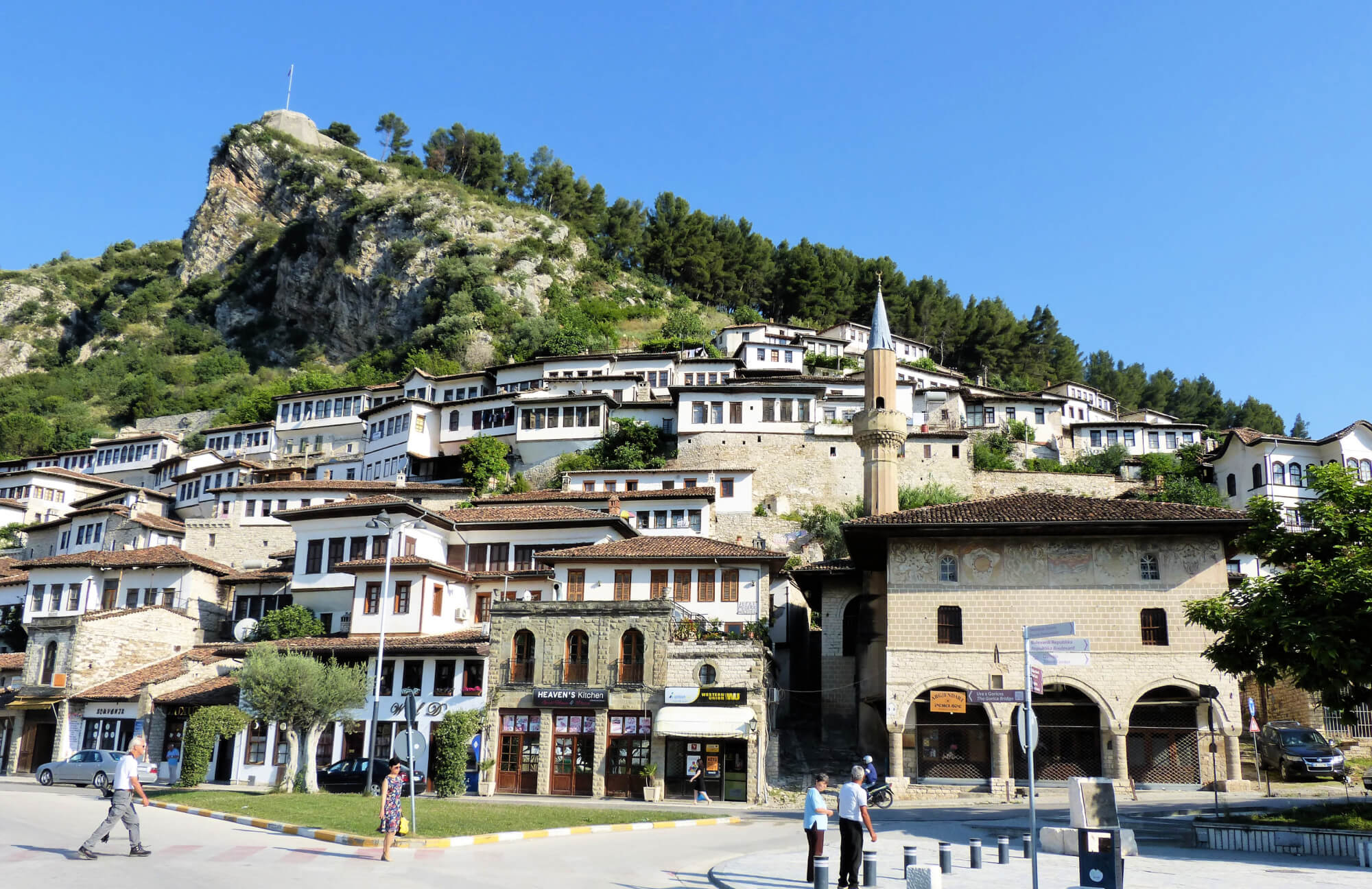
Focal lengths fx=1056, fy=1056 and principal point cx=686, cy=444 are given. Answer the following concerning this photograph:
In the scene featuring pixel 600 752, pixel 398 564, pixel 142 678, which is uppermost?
pixel 398 564

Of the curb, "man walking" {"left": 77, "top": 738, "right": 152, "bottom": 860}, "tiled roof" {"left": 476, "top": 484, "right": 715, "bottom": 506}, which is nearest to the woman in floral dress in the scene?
the curb

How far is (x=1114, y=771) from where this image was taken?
3091 centimetres

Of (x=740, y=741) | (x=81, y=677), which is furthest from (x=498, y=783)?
(x=81, y=677)

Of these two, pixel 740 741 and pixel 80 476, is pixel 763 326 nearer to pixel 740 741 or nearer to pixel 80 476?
pixel 80 476

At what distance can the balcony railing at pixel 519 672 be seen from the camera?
34.2 metres

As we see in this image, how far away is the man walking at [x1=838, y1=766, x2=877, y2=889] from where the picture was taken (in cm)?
1360

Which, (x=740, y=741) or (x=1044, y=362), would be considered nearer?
(x=740, y=741)

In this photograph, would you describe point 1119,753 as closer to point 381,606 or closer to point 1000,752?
point 1000,752

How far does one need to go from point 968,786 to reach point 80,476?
66.8m

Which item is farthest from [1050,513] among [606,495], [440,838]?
[606,495]

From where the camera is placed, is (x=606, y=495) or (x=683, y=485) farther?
(x=683, y=485)

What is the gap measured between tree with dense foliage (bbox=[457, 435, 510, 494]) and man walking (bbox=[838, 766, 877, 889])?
1985 inches

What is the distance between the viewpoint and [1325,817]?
1859 cm

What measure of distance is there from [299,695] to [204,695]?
9.28 m
